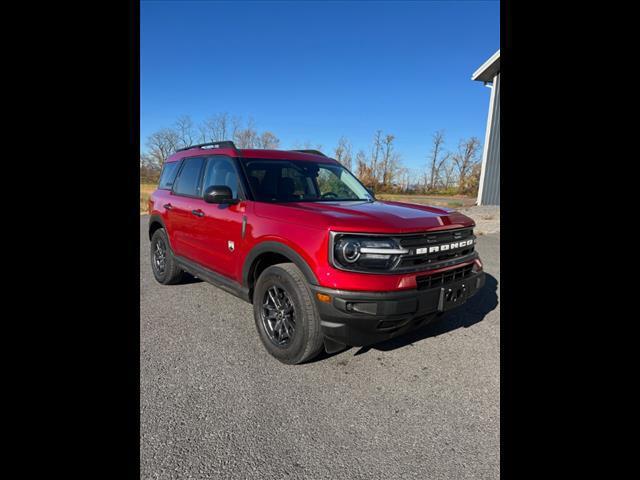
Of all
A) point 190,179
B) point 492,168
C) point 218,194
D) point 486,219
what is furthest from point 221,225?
point 492,168

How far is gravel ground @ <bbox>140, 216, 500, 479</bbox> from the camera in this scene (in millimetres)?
1795

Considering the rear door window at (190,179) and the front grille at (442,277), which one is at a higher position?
the rear door window at (190,179)

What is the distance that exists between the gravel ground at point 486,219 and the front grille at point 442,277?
8210 millimetres

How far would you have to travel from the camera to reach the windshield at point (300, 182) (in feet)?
11.4

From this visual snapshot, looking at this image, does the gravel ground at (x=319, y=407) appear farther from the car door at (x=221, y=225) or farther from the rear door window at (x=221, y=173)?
the rear door window at (x=221, y=173)

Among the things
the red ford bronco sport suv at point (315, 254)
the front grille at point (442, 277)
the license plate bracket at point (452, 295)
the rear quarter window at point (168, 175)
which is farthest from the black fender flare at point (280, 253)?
the rear quarter window at point (168, 175)

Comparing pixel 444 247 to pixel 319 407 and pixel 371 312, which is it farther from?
pixel 319 407

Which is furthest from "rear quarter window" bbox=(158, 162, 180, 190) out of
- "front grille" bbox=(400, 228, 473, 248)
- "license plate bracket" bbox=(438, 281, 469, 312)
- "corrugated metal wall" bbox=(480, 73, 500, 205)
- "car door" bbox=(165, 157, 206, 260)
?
"corrugated metal wall" bbox=(480, 73, 500, 205)

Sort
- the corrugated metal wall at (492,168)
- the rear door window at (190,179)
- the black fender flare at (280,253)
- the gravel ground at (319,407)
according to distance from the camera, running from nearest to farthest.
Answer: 1. the gravel ground at (319,407)
2. the black fender flare at (280,253)
3. the rear door window at (190,179)
4. the corrugated metal wall at (492,168)

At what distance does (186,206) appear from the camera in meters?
4.19
